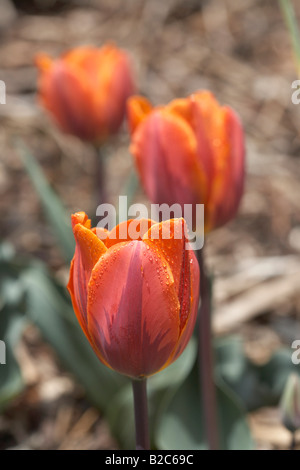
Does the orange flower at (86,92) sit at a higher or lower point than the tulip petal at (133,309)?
higher

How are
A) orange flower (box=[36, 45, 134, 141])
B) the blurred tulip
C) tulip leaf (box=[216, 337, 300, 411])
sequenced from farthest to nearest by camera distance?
orange flower (box=[36, 45, 134, 141]), tulip leaf (box=[216, 337, 300, 411]), the blurred tulip

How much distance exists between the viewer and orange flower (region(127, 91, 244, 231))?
89 cm

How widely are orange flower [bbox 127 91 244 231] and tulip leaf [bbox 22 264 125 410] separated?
382mm

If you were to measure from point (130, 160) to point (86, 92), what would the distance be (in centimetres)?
76

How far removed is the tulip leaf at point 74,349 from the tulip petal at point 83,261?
1.73 ft

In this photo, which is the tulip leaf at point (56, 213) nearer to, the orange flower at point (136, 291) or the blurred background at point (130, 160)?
the blurred background at point (130, 160)

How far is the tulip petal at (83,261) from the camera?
24.7 inches

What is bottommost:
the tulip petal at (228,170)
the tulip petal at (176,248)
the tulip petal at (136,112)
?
the tulip petal at (176,248)

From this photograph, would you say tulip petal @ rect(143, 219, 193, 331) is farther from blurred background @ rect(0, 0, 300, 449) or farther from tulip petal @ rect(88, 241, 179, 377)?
blurred background @ rect(0, 0, 300, 449)

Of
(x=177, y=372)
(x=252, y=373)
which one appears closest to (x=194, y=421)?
(x=177, y=372)

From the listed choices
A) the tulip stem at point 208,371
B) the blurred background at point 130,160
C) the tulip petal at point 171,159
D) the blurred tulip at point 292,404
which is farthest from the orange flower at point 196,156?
the blurred background at point 130,160

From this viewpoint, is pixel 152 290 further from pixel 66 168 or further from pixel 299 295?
pixel 66 168

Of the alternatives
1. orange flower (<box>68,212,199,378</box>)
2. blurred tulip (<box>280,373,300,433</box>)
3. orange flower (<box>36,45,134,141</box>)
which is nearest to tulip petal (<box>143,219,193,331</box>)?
orange flower (<box>68,212,199,378</box>)

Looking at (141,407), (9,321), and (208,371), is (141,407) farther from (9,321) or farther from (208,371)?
(9,321)
